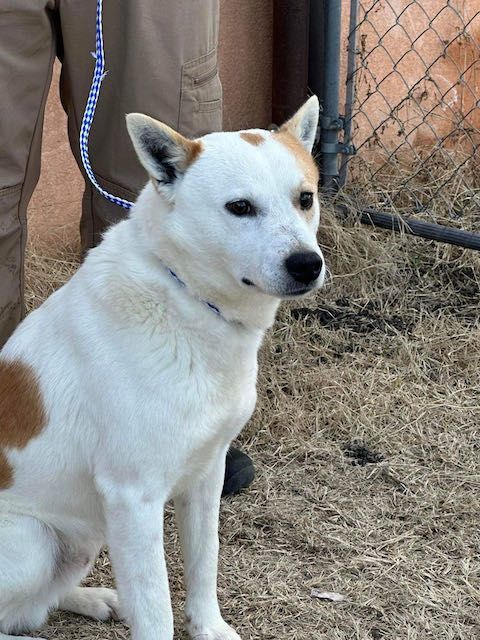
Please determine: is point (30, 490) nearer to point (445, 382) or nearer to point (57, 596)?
point (57, 596)

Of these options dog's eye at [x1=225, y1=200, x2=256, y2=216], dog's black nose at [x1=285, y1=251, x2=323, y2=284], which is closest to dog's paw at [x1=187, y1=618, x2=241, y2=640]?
dog's black nose at [x1=285, y1=251, x2=323, y2=284]

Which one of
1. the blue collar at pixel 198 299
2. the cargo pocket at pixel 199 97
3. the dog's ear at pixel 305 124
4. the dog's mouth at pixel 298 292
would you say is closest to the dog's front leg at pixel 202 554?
the blue collar at pixel 198 299

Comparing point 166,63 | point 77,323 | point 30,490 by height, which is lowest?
point 30,490

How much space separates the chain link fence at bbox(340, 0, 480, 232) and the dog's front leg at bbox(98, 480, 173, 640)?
8.52ft

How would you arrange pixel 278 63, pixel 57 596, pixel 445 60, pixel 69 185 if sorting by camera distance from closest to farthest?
pixel 57 596, pixel 69 185, pixel 278 63, pixel 445 60

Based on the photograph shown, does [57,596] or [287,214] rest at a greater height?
[287,214]

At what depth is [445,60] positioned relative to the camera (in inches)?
192

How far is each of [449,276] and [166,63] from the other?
6.60 ft

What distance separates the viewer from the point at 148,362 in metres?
2.13

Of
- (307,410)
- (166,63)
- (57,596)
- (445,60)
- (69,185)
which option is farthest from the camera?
(445,60)

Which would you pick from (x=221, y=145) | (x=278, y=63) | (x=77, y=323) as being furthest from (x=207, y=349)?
(x=278, y=63)

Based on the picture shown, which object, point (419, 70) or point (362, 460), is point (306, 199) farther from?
point (419, 70)

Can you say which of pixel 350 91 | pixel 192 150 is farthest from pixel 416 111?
pixel 192 150

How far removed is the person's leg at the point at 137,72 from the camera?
2631 mm
